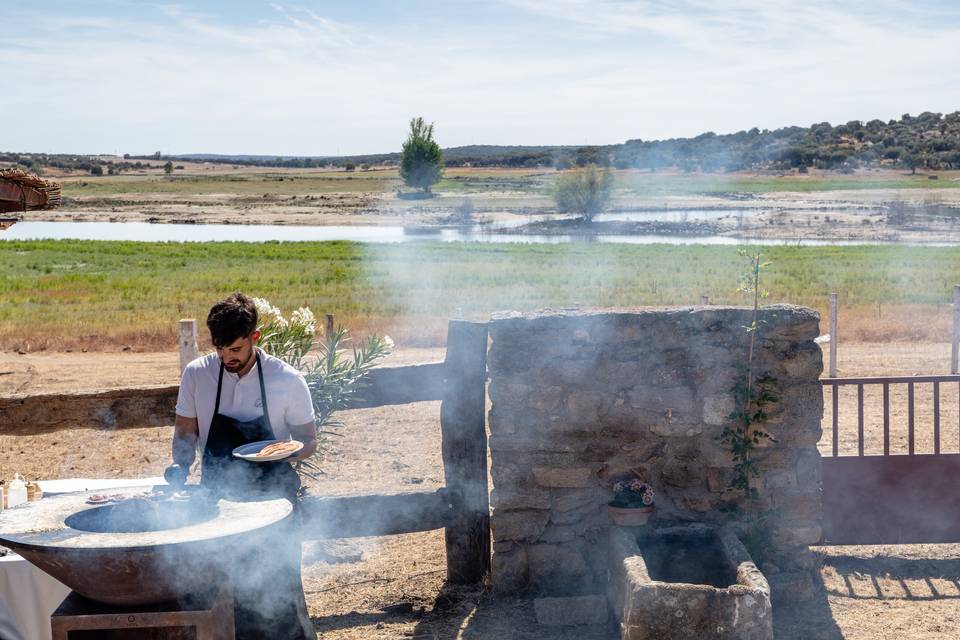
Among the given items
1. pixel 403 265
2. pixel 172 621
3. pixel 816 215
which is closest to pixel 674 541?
pixel 172 621

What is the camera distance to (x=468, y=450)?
5.69 metres

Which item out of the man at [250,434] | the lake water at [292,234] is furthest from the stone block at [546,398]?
the lake water at [292,234]

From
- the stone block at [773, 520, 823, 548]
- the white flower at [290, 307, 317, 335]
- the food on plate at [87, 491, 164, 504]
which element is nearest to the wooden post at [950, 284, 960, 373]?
the stone block at [773, 520, 823, 548]

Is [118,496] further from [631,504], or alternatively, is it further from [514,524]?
[631,504]

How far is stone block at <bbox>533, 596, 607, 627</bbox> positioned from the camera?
5.27 meters

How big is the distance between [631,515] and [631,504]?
65mm

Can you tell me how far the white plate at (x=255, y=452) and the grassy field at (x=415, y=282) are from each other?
6996mm

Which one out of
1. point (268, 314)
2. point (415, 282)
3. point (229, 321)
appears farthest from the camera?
point (415, 282)

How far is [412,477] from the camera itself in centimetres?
816

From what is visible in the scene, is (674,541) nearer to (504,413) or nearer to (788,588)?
(788,588)

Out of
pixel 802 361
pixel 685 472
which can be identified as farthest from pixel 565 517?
pixel 802 361

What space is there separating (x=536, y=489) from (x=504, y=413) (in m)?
0.47

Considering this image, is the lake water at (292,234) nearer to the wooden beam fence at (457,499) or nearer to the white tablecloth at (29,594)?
the wooden beam fence at (457,499)

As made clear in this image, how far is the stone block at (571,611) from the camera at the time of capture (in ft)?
17.3
